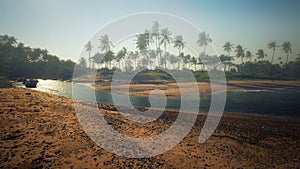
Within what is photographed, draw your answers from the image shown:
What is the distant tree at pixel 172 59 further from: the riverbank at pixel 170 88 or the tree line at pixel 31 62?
the riverbank at pixel 170 88

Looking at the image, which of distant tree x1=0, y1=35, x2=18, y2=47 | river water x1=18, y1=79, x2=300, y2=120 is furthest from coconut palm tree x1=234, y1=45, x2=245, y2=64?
distant tree x1=0, y1=35, x2=18, y2=47

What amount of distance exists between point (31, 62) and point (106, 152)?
9982 cm

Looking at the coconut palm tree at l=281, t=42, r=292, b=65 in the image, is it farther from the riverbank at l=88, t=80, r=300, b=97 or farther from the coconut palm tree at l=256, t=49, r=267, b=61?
the riverbank at l=88, t=80, r=300, b=97

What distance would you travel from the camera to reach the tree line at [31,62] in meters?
81.1

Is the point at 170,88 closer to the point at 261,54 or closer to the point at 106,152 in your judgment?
the point at 106,152

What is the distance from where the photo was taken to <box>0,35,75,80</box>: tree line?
266ft

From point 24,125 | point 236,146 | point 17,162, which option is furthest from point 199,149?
point 24,125

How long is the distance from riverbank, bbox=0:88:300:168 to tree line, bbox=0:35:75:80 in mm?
82990

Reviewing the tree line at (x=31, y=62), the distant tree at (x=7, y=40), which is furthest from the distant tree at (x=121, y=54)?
the distant tree at (x=7, y=40)

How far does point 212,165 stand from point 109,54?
103 m

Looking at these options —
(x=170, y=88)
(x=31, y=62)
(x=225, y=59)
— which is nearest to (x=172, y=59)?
(x=225, y=59)

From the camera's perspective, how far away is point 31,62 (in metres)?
89.6

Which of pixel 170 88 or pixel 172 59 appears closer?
pixel 170 88

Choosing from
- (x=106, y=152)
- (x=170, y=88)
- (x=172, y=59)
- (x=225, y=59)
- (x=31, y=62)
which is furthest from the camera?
(x=172, y=59)
